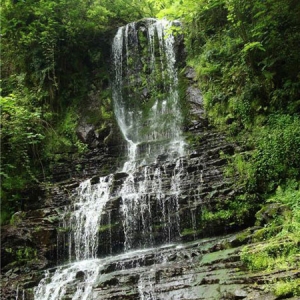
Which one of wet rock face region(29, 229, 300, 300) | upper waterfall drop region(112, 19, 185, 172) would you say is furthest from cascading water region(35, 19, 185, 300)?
wet rock face region(29, 229, 300, 300)

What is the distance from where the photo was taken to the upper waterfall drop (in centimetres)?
1449

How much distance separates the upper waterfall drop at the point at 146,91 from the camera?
14.5 m

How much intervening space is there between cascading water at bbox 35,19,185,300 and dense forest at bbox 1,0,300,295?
1.12 metres

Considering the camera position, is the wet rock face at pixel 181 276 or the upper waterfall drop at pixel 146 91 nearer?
the wet rock face at pixel 181 276

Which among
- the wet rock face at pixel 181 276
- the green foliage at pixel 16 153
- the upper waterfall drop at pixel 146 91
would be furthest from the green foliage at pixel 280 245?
the green foliage at pixel 16 153

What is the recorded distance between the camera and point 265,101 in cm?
1184

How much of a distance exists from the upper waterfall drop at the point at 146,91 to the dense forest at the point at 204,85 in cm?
85

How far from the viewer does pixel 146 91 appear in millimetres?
16906

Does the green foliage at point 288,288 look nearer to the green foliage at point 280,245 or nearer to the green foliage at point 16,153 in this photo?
the green foliage at point 280,245

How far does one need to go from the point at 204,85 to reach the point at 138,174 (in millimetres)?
5169

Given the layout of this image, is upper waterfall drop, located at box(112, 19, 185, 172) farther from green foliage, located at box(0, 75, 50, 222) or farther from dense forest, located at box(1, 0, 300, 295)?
green foliage, located at box(0, 75, 50, 222)

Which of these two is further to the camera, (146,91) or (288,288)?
(146,91)

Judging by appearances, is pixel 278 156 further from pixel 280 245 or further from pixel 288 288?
pixel 288 288

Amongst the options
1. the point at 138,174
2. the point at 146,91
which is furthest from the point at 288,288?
the point at 146,91
